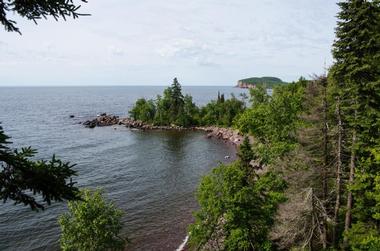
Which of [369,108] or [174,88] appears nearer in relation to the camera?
[369,108]

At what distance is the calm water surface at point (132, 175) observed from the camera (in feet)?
99.6

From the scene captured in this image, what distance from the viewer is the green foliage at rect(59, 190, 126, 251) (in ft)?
65.5

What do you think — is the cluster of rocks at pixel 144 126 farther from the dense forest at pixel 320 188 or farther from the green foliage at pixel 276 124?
the dense forest at pixel 320 188

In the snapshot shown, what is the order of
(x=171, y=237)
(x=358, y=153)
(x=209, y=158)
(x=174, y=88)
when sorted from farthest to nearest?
1. (x=174, y=88)
2. (x=209, y=158)
3. (x=171, y=237)
4. (x=358, y=153)

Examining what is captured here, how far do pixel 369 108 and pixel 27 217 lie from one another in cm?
3178

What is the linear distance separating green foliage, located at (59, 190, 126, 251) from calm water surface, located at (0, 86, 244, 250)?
875cm

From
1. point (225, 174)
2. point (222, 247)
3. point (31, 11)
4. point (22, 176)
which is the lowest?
point (222, 247)

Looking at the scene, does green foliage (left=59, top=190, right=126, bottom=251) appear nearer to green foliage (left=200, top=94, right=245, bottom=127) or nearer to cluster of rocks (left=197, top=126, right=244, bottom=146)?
cluster of rocks (left=197, top=126, right=244, bottom=146)

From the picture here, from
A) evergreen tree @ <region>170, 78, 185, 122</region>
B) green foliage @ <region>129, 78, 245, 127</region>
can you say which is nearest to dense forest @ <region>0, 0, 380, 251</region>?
green foliage @ <region>129, 78, 245, 127</region>

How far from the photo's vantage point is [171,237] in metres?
29.9

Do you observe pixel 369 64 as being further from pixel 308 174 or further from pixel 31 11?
pixel 31 11

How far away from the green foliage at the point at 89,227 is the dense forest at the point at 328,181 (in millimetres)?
5505

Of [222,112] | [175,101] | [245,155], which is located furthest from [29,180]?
[175,101]

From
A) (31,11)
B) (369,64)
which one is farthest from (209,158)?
(31,11)
